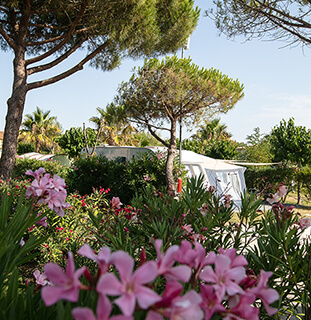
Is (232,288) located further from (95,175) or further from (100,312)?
(95,175)

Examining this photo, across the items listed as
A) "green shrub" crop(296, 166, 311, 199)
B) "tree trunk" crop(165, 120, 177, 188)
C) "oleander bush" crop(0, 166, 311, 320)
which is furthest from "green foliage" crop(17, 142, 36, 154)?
"oleander bush" crop(0, 166, 311, 320)

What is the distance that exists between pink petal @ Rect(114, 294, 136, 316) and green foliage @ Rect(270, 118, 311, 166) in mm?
17315

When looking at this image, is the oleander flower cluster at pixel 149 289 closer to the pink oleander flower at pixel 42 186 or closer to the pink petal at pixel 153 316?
the pink petal at pixel 153 316

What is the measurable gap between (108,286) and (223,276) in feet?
0.81

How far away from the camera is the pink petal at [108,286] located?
0.43 metres

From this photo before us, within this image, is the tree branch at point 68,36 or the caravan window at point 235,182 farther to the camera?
the caravan window at point 235,182

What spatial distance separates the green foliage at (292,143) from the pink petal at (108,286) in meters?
17.3

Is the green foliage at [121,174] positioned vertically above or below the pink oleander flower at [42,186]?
above

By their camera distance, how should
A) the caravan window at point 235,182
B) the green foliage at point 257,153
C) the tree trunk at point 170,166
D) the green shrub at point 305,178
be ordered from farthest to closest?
1. the green foliage at point 257,153
2. the green shrub at point 305,178
3. the caravan window at point 235,182
4. the tree trunk at point 170,166

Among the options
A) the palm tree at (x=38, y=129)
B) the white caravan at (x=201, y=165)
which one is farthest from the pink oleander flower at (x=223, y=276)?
the palm tree at (x=38, y=129)

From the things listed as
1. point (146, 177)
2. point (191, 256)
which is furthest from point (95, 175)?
point (191, 256)

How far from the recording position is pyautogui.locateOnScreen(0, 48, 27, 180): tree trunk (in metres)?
8.90

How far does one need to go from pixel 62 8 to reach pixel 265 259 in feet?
31.7

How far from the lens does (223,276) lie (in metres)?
0.58
